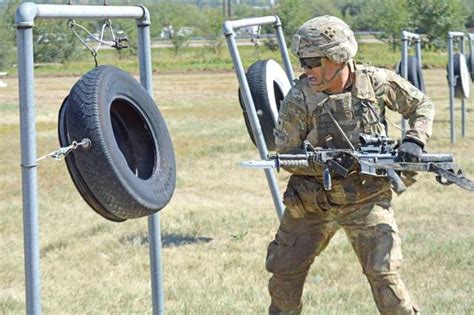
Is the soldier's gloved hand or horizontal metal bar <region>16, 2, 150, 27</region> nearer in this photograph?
horizontal metal bar <region>16, 2, 150, 27</region>

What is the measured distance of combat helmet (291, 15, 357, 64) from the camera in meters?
4.64

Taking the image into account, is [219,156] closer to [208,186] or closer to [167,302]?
[208,186]

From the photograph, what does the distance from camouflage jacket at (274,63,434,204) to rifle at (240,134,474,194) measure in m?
0.12

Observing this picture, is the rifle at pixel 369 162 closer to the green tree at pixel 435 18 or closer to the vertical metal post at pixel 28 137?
the vertical metal post at pixel 28 137

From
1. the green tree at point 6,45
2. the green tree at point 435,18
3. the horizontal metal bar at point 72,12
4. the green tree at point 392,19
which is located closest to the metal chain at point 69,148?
the horizontal metal bar at point 72,12

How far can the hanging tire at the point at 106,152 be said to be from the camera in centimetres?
408

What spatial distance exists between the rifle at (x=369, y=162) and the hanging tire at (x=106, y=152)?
1.61ft

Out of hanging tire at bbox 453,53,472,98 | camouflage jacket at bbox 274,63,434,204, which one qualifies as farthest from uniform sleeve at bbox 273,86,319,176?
hanging tire at bbox 453,53,472,98

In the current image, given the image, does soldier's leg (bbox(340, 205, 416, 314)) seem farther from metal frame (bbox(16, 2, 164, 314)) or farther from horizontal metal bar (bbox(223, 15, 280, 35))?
horizontal metal bar (bbox(223, 15, 280, 35))

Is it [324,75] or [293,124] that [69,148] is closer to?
[293,124]

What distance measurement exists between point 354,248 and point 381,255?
0.20 m

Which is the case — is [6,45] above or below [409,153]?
below

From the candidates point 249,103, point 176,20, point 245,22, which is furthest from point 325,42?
point 176,20

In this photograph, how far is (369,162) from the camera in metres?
4.52
